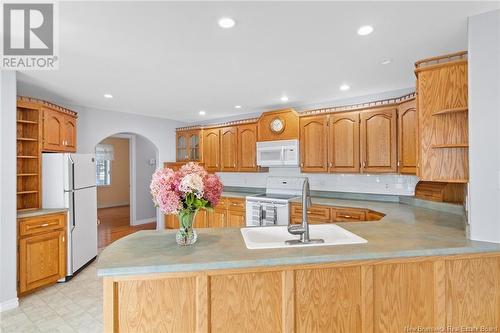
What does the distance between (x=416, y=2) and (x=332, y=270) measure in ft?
5.68

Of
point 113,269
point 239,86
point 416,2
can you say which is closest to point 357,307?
point 113,269

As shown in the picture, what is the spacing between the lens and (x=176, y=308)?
1.39 m

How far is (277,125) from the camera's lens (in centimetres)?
429

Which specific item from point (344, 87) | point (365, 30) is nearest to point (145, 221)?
point (344, 87)

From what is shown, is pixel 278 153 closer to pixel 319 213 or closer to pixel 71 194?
pixel 319 213

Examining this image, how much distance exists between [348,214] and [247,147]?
6.95 ft

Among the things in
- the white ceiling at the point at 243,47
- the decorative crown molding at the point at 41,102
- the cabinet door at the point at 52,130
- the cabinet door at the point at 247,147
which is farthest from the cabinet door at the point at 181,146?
the cabinet door at the point at 52,130

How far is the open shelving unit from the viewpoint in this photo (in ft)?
10.2

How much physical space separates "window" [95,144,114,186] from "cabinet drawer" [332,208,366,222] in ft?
Result: 25.4

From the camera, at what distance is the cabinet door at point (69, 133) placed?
141 inches

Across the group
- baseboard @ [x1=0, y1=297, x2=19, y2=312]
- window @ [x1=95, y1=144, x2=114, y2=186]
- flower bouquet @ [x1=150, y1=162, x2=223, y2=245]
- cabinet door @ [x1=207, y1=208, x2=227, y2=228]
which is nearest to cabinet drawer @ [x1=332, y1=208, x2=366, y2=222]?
cabinet door @ [x1=207, y1=208, x2=227, y2=228]

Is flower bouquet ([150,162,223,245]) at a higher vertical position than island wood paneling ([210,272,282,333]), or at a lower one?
higher

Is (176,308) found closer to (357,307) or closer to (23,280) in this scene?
(357,307)

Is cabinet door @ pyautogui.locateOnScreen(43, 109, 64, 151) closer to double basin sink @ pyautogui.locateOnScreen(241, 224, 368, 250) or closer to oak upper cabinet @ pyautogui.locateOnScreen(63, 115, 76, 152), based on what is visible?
oak upper cabinet @ pyautogui.locateOnScreen(63, 115, 76, 152)
